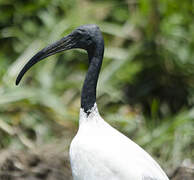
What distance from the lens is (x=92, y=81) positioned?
10.1 feet

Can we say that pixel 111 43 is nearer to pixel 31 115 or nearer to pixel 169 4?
pixel 169 4

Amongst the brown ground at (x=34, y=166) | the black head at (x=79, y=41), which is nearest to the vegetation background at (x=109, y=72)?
the brown ground at (x=34, y=166)

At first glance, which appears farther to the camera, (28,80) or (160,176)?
(28,80)

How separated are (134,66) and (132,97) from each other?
15.2 inches

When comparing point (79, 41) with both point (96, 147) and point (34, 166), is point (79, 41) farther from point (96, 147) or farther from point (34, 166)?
point (34, 166)

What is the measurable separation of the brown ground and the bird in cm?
139

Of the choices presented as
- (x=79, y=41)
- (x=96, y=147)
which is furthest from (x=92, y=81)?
(x=96, y=147)

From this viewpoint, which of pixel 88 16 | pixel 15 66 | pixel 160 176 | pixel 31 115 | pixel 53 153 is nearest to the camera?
pixel 160 176

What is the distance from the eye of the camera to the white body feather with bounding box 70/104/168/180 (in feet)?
9.20

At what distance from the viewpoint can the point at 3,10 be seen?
21.6 feet

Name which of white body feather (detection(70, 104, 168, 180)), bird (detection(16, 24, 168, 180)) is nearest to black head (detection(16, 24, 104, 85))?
bird (detection(16, 24, 168, 180))

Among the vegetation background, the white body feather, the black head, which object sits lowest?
the vegetation background

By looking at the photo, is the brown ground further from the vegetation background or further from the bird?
the bird

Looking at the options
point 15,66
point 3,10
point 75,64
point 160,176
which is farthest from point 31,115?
point 160,176
